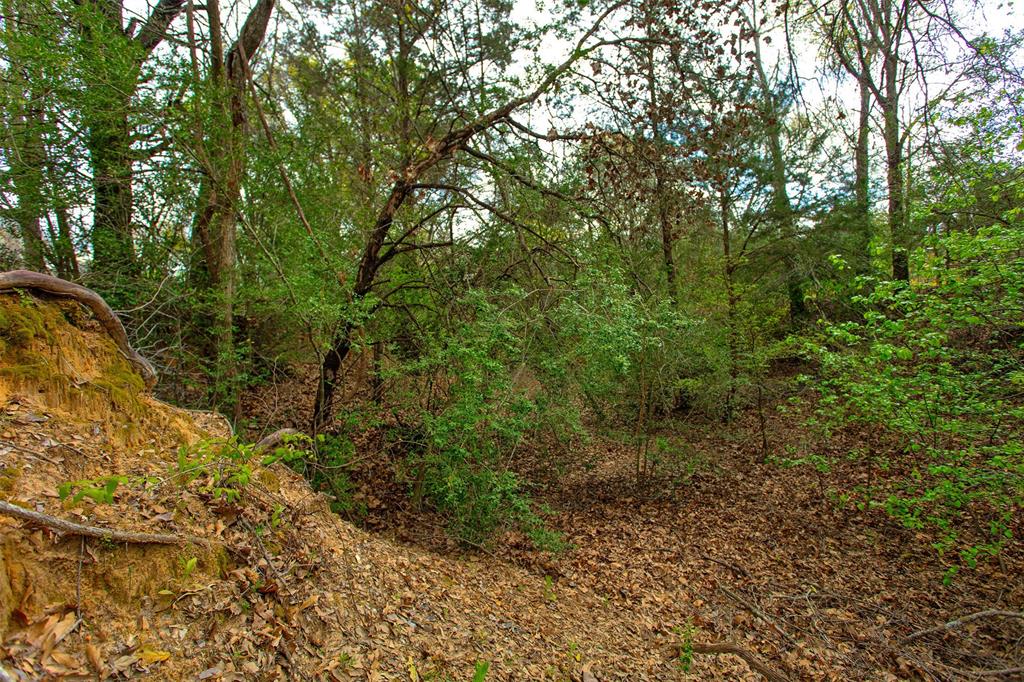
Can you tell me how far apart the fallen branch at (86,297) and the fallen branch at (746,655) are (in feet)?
17.5

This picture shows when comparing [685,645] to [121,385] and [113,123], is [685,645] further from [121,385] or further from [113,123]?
[113,123]

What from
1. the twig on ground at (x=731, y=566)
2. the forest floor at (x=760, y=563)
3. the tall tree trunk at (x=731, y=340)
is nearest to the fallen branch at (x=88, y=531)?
the forest floor at (x=760, y=563)

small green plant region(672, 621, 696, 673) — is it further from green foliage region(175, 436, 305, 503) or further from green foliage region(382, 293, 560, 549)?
green foliage region(175, 436, 305, 503)

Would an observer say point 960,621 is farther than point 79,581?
Yes

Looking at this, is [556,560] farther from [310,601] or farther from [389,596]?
[310,601]

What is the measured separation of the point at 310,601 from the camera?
331 centimetres

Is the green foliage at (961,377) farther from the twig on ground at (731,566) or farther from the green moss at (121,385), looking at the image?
the green moss at (121,385)

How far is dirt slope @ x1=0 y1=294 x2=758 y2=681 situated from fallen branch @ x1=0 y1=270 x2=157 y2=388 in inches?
3.6

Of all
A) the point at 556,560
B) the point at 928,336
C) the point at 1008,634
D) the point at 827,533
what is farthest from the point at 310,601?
the point at 827,533

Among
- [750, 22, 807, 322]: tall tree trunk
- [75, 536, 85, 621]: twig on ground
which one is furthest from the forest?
[750, 22, 807, 322]: tall tree trunk

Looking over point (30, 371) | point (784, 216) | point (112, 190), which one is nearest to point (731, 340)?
point (784, 216)

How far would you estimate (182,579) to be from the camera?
8.93 feet

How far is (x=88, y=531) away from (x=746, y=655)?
527 centimetres

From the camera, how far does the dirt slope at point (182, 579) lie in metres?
2.27
